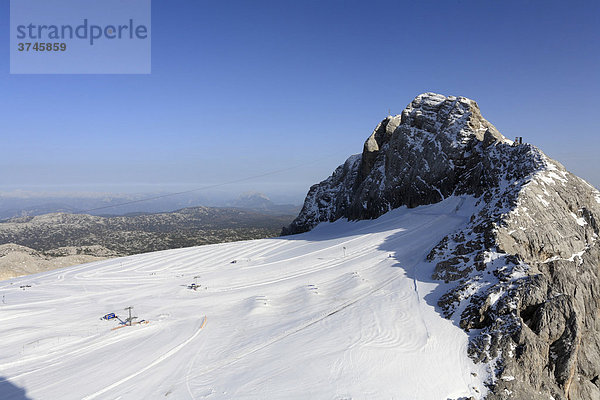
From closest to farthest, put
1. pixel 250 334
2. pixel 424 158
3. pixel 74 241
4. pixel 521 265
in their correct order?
1. pixel 250 334
2. pixel 521 265
3. pixel 424 158
4. pixel 74 241

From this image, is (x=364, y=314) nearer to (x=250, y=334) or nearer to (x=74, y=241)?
(x=250, y=334)

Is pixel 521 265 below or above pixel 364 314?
above

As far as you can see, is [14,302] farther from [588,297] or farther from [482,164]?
[482,164]

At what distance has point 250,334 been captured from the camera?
2419cm

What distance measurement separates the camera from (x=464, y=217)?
43.8 metres

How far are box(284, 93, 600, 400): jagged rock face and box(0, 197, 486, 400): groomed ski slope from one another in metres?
2.34

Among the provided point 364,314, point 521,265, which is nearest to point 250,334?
point 364,314

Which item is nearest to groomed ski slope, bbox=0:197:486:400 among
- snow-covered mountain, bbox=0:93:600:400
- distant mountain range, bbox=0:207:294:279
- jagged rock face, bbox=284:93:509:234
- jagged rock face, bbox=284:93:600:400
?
snow-covered mountain, bbox=0:93:600:400

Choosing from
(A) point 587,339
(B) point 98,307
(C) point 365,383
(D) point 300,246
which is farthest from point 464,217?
(B) point 98,307

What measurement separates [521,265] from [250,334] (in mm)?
22574

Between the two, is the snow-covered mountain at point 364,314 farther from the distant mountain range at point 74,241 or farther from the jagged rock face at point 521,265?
the distant mountain range at point 74,241

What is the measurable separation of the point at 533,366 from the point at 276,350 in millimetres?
16882

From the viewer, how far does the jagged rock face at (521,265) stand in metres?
21.1

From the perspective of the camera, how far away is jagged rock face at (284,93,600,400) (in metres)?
21.1
